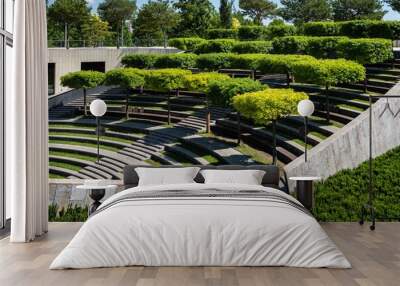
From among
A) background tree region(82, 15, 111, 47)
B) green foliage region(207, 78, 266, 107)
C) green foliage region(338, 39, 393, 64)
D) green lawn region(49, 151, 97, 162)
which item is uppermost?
background tree region(82, 15, 111, 47)

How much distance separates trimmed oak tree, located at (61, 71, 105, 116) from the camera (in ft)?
38.9

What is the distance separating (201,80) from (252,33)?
2566 millimetres

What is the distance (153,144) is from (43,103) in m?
4.56

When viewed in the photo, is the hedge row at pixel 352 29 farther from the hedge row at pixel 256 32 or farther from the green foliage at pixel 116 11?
the green foliage at pixel 116 11

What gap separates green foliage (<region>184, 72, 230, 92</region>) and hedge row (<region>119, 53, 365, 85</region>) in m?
0.76

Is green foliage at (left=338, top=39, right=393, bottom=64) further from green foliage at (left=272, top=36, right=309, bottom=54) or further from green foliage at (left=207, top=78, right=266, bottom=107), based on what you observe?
green foliage at (left=207, top=78, right=266, bottom=107)

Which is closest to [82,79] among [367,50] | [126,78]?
[126,78]

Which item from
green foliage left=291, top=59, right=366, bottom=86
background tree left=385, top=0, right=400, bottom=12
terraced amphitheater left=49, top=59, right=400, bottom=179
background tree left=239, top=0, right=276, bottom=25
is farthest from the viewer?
background tree left=385, top=0, right=400, bottom=12

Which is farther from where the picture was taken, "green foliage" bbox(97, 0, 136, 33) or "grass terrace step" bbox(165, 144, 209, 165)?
"green foliage" bbox(97, 0, 136, 33)

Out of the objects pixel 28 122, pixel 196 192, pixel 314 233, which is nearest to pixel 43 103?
pixel 28 122

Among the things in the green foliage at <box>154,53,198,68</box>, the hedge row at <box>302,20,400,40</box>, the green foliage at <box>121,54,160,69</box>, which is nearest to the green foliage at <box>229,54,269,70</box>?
the green foliage at <box>154,53,198,68</box>

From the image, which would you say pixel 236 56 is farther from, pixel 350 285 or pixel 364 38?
pixel 350 285

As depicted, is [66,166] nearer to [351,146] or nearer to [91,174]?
[91,174]

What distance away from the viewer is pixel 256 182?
682cm
